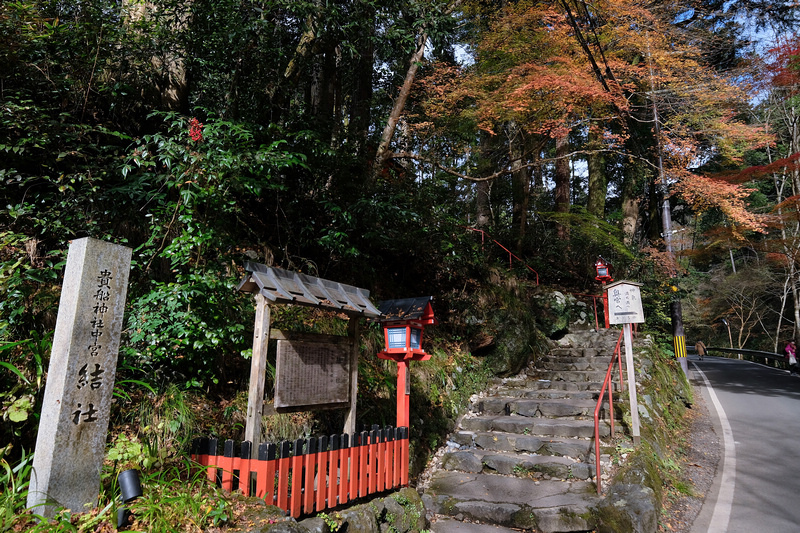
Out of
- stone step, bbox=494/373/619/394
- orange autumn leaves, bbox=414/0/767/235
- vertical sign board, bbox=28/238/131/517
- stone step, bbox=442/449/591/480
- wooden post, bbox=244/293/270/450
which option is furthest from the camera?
orange autumn leaves, bbox=414/0/767/235

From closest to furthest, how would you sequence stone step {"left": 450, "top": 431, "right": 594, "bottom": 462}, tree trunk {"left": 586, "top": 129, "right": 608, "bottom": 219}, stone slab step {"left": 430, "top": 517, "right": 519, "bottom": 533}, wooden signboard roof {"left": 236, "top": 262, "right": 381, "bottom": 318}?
wooden signboard roof {"left": 236, "top": 262, "right": 381, "bottom": 318}
stone slab step {"left": 430, "top": 517, "right": 519, "bottom": 533}
stone step {"left": 450, "top": 431, "right": 594, "bottom": 462}
tree trunk {"left": 586, "top": 129, "right": 608, "bottom": 219}

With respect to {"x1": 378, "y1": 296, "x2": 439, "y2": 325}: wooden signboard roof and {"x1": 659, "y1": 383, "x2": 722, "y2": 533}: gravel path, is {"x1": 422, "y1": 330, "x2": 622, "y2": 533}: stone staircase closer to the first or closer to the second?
{"x1": 659, "y1": 383, "x2": 722, "y2": 533}: gravel path

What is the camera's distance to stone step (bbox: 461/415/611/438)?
279 inches

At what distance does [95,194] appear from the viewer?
16.3 feet

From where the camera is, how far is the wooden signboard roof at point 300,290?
4086 mm

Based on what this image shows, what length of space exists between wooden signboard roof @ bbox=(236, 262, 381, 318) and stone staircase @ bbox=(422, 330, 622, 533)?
9.13ft

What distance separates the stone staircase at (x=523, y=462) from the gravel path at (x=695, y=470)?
3.12ft

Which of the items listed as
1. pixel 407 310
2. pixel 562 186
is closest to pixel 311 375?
pixel 407 310

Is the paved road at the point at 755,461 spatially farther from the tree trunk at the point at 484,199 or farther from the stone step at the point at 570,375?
the tree trunk at the point at 484,199

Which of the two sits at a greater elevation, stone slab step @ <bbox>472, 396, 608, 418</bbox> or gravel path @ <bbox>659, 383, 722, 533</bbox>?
stone slab step @ <bbox>472, 396, 608, 418</bbox>

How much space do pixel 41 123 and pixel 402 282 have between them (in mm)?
6354

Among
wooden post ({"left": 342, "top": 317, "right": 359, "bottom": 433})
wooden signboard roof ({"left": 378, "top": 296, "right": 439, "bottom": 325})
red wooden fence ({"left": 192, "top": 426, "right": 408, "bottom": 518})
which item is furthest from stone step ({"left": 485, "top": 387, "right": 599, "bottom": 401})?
wooden post ({"left": 342, "top": 317, "right": 359, "bottom": 433})

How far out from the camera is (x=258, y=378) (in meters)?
4.01

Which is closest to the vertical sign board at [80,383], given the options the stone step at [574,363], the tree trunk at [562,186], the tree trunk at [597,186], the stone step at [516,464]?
the stone step at [516,464]
